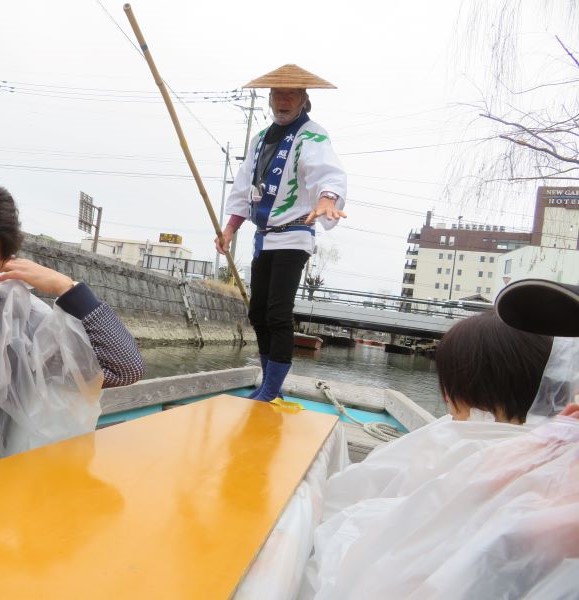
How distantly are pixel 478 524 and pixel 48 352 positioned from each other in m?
1.00

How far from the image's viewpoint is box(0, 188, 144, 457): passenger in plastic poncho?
112cm

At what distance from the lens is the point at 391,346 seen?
130ft

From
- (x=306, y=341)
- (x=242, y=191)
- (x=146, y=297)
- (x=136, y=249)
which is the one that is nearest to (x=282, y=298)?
(x=242, y=191)

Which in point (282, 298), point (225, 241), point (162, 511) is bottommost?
point (162, 511)

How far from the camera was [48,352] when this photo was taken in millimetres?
1171

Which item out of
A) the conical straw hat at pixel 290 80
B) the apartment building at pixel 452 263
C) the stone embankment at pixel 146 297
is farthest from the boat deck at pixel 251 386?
the apartment building at pixel 452 263

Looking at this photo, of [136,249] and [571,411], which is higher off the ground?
[571,411]

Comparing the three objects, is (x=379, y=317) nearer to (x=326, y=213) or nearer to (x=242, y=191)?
(x=242, y=191)

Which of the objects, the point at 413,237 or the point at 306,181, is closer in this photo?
the point at 306,181

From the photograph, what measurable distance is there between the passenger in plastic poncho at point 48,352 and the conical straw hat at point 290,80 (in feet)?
4.75

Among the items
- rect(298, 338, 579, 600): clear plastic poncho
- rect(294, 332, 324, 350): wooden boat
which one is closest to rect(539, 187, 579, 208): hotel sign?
rect(298, 338, 579, 600): clear plastic poncho

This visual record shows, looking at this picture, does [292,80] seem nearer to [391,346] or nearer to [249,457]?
[249,457]

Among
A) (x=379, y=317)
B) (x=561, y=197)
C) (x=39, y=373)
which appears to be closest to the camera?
(x=39, y=373)

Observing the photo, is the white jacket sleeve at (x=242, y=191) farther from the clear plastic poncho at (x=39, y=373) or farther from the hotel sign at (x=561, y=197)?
the hotel sign at (x=561, y=197)
